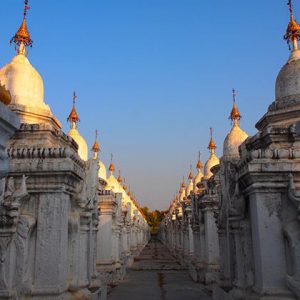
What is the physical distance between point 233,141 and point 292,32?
A: 5.96 metres

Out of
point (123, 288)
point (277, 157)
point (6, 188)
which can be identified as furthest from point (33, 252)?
point (123, 288)

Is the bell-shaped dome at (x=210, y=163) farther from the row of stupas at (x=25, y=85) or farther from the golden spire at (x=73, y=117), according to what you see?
the row of stupas at (x=25, y=85)

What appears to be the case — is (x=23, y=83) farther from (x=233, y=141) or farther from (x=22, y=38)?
(x=233, y=141)

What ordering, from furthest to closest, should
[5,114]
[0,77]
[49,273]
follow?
[0,77] < [49,273] < [5,114]

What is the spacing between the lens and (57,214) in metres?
8.20

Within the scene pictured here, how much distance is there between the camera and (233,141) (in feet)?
54.7

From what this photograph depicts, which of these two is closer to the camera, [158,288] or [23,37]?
[23,37]

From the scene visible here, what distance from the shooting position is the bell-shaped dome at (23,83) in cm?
1079

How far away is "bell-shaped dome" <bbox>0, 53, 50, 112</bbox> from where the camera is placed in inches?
425

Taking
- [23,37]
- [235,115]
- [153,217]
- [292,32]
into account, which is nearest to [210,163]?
[235,115]

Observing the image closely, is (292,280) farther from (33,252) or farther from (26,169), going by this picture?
(26,169)

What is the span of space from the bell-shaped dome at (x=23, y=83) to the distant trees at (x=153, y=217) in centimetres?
10652

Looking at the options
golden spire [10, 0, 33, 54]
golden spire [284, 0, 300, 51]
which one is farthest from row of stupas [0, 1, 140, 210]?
golden spire [284, 0, 300, 51]

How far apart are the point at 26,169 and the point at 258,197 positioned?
4.79 meters
